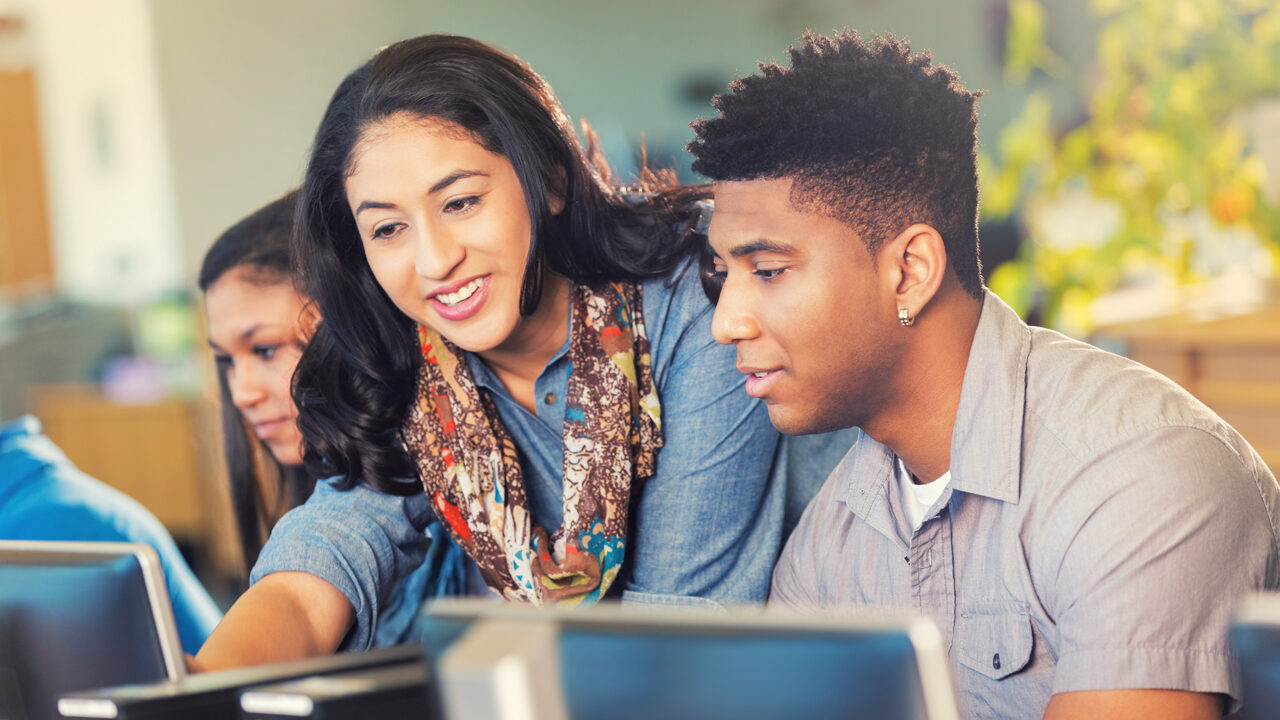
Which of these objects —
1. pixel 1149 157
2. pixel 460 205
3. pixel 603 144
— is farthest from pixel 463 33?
pixel 460 205

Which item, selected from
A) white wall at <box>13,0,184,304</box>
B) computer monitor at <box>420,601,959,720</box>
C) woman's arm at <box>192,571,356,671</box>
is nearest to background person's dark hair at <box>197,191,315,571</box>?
woman's arm at <box>192,571,356,671</box>

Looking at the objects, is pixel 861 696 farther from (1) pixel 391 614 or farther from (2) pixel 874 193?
(1) pixel 391 614

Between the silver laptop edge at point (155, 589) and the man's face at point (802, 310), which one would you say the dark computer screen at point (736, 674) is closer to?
the silver laptop edge at point (155, 589)

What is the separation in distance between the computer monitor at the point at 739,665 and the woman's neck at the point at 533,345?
3.11 feet

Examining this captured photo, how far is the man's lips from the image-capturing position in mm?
1209

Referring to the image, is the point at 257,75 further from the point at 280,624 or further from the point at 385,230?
the point at 280,624

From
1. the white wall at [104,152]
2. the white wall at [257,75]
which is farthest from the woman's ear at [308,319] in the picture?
the white wall at [104,152]

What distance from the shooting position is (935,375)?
1.19 meters

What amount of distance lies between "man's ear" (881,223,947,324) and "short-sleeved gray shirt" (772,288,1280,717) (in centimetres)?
8

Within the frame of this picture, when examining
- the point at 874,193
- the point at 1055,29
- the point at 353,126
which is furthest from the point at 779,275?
the point at 1055,29

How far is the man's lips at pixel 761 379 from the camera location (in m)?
1.21

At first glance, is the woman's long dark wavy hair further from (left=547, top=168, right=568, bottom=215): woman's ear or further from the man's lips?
the man's lips

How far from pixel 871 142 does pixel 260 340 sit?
972 mm

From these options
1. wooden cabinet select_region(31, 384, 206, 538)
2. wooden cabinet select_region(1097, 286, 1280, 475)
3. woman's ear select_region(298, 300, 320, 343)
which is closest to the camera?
woman's ear select_region(298, 300, 320, 343)
